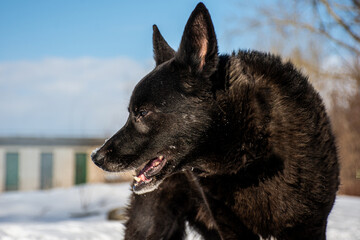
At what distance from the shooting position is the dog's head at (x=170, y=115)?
2.34m

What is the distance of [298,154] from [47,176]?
22.9m

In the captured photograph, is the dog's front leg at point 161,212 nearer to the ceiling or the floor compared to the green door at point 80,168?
nearer to the ceiling

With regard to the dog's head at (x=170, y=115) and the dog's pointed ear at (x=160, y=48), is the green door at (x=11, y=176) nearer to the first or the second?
the dog's pointed ear at (x=160, y=48)

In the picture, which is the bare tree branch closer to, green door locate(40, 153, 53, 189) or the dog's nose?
the dog's nose

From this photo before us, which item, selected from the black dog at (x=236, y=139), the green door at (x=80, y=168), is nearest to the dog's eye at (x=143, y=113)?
the black dog at (x=236, y=139)


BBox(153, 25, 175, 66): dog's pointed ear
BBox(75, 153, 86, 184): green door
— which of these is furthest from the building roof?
BBox(153, 25, 175, 66): dog's pointed ear

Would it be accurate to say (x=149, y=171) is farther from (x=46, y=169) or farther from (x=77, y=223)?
(x=46, y=169)

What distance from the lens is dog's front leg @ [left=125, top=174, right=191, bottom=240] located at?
9.12 feet

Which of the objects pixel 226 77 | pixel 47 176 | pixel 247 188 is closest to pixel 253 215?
pixel 247 188

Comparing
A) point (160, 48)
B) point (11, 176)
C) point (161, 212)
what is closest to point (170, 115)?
point (160, 48)

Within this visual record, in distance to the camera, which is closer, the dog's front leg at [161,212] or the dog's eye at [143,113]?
the dog's eye at [143,113]

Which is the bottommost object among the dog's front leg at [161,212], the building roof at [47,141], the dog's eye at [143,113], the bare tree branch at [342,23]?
the building roof at [47,141]

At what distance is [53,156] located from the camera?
24.1m

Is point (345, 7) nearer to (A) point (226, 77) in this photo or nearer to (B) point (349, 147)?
(B) point (349, 147)
